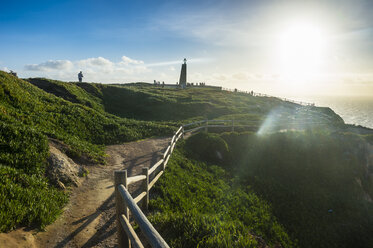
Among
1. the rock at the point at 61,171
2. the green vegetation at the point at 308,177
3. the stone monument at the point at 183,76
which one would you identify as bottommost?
the green vegetation at the point at 308,177

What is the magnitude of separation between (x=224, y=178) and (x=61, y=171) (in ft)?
30.6

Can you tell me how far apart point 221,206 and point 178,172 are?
308 centimetres

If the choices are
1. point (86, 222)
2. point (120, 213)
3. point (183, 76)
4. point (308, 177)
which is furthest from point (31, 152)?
point (183, 76)

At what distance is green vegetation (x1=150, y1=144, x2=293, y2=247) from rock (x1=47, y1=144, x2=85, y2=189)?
11.3 feet

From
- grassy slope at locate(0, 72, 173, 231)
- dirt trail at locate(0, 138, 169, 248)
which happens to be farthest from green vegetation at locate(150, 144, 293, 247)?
grassy slope at locate(0, 72, 173, 231)

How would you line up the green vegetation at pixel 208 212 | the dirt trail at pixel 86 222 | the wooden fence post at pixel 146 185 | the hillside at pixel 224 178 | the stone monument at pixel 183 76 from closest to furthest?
1. the dirt trail at pixel 86 222
2. the green vegetation at pixel 208 212
3. the hillside at pixel 224 178
4. the wooden fence post at pixel 146 185
5. the stone monument at pixel 183 76

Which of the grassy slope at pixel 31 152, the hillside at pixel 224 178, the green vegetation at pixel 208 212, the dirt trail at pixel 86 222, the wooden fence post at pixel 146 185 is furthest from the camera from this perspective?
the wooden fence post at pixel 146 185

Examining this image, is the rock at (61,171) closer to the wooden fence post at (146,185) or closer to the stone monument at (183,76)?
the wooden fence post at (146,185)

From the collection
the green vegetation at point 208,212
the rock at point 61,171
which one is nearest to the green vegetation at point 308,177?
the green vegetation at point 208,212

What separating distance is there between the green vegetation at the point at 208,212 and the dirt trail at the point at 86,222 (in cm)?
147

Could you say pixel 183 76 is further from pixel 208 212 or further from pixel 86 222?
pixel 86 222

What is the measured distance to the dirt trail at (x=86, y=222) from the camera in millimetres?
4531

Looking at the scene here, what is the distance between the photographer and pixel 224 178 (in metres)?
12.9

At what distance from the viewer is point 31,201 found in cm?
527
